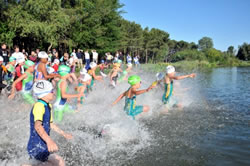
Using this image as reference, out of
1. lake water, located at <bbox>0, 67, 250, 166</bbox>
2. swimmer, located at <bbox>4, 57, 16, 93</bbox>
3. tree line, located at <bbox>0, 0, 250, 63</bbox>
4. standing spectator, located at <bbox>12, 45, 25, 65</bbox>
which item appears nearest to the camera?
lake water, located at <bbox>0, 67, 250, 166</bbox>

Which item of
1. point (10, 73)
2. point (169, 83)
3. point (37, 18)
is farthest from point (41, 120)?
point (37, 18)

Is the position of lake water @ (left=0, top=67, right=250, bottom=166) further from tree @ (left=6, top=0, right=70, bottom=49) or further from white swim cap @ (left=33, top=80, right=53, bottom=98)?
tree @ (left=6, top=0, right=70, bottom=49)

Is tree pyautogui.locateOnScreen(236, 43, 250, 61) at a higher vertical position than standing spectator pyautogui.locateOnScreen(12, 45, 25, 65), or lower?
higher

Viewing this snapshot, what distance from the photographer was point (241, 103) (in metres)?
10.8

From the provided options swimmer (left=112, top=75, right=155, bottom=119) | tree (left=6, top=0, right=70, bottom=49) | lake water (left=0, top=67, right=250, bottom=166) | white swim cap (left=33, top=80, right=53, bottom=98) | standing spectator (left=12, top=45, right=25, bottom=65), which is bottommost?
lake water (left=0, top=67, right=250, bottom=166)

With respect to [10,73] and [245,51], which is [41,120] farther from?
[245,51]

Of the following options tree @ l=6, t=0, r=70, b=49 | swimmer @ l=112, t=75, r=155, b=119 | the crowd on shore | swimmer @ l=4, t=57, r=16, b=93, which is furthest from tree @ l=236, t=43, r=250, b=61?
swimmer @ l=112, t=75, r=155, b=119

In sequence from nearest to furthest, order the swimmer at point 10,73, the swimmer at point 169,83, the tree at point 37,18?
the swimmer at point 169,83 < the swimmer at point 10,73 < the tree at point 37,18

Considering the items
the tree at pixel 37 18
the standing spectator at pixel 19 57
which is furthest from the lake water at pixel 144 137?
the tree at pixel 37 18

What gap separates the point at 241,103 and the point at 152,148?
7.06 metres

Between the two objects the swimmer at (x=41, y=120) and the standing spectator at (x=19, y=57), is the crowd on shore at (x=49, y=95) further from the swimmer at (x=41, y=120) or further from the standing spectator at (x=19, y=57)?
the standing spectator at (x=19, y=57)

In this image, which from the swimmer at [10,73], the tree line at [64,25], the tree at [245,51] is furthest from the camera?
the tree at [245,51]

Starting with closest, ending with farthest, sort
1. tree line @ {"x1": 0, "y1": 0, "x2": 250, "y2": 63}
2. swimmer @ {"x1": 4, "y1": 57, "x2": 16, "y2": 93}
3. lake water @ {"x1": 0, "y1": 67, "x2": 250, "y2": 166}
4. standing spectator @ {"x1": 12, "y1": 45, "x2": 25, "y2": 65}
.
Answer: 1. lake water @ {"x1": 0, "y1": 67, "x2": 250, "y2": 166}
2. standing spectator @ {"x1": 12, "y1": 45, "x2": 25, "y2": 65}
3. swimmer @ {"x1": 4, "y1": 57, "x2": 16, "y2": 93}
4. tree line @ {"x1": 0, "y1": 0, "x2": 250, "y2": 63}

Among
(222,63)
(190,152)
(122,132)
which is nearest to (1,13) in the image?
(122,132)
